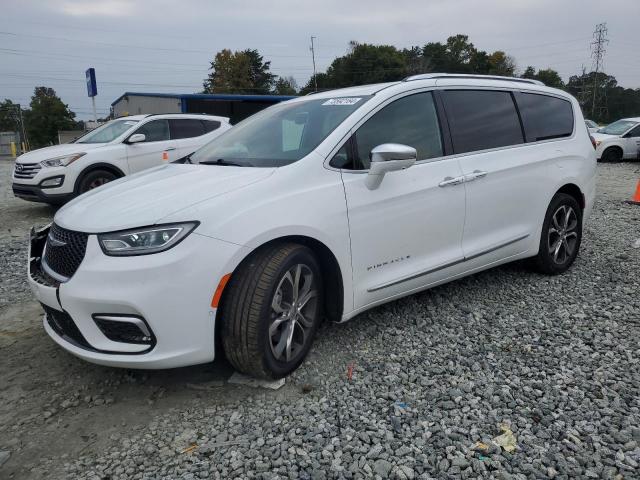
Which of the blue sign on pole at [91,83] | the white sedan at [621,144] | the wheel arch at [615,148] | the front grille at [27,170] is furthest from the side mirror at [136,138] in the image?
the wheel arch at [615,148]

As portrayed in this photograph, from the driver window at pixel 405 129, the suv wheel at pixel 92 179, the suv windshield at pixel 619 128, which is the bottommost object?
the suv wheel at pixel 92 179

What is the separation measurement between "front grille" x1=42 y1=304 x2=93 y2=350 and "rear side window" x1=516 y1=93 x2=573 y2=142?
3819mm

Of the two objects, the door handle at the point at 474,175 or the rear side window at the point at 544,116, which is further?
the rear side window at the point at 544,116

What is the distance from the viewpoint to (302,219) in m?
2.88

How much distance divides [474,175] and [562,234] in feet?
5.08

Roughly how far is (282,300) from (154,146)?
23.1 feet

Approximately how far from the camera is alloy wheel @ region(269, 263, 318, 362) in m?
2.89

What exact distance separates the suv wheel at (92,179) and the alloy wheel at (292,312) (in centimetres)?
656

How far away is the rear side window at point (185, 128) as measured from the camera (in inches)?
374

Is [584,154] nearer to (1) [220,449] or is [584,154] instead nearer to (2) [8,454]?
(1) [220,449]

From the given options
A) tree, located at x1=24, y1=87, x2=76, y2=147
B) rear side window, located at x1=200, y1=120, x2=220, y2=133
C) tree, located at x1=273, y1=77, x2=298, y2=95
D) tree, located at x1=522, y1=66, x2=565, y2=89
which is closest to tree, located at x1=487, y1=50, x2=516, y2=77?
tree, located at x1=522, y1=66, x2=565, y2=89

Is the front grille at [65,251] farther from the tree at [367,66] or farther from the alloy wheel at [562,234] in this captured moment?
the tree at [367,66]

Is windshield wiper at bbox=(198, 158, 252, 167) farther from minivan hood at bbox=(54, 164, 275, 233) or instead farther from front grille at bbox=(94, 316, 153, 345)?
front grille at bbox=(94, 316, 153, 345)

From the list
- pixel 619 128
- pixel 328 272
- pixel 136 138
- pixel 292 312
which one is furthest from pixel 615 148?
pixel 292 312
